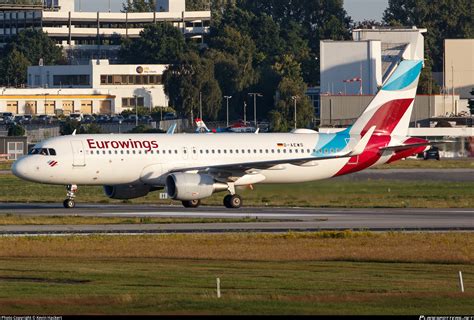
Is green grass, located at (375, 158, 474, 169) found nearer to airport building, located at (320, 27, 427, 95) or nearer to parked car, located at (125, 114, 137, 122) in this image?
airport building, located at (320, 27, 427, 95)

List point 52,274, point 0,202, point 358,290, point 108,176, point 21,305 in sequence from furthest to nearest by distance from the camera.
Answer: point 0,202 → point 108,176 → point 52,274 → point 358,290 → point 21,305

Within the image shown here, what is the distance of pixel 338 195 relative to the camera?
68.2 m

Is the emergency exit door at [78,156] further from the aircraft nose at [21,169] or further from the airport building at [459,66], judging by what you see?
the airport building at [459,66]

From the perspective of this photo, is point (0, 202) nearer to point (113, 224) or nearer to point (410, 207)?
point (113, 224)

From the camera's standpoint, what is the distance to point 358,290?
1239 inches

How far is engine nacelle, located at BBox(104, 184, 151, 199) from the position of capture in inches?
2474

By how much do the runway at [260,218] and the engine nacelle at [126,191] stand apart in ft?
2.37

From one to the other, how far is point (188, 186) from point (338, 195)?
1118cm

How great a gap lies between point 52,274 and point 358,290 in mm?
8865

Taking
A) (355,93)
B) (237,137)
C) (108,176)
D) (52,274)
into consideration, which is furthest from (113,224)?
(355,93)

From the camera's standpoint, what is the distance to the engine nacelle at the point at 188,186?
2359 inches

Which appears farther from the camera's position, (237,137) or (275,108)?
(275,108)

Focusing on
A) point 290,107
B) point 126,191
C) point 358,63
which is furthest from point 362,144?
point 290,107

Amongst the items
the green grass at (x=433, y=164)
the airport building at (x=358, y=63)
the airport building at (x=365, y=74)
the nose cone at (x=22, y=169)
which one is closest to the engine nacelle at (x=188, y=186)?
the nose cone at (x=22, y=169)
